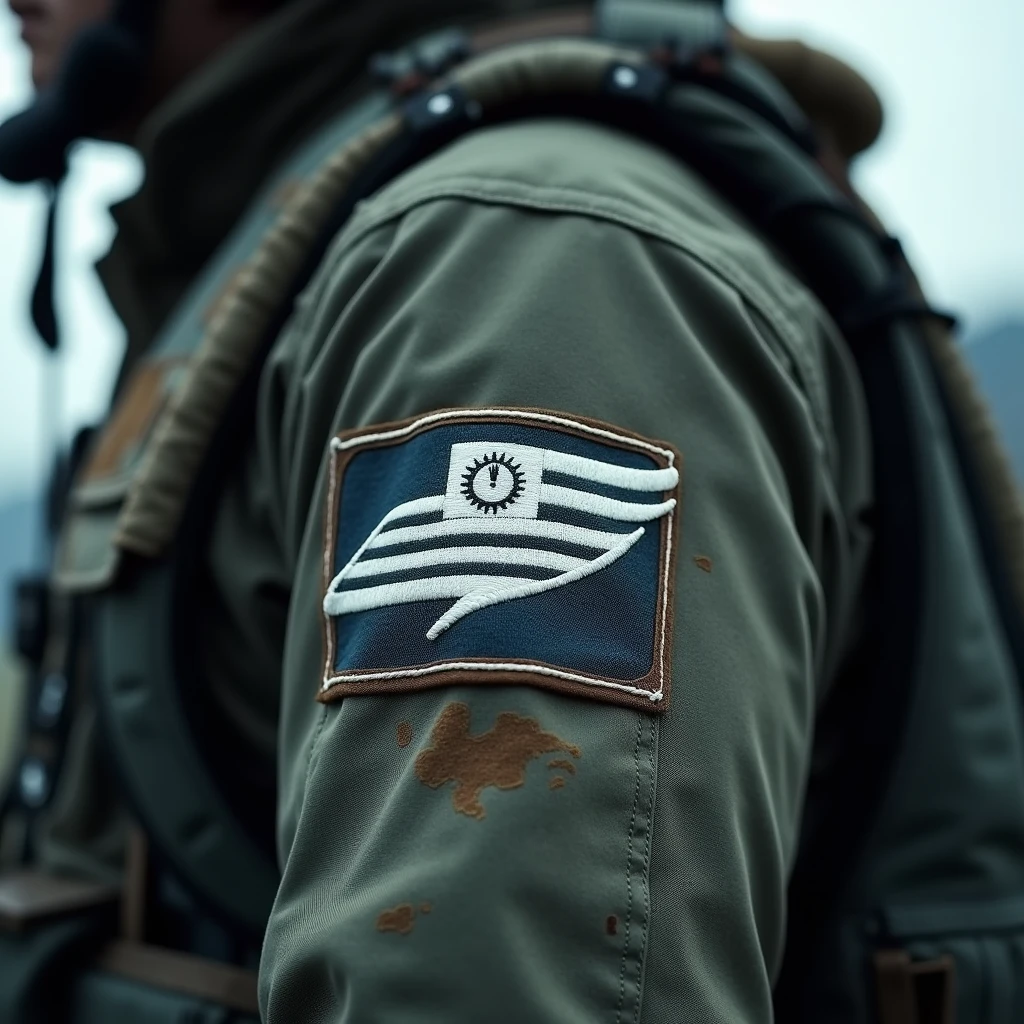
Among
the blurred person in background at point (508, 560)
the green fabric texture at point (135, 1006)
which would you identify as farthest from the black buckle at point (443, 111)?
the green fabric texture at point (135, 1006)

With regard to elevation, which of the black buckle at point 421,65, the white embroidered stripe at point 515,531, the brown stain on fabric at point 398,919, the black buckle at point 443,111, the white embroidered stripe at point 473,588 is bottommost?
the brown stain on fabric at point 398,919

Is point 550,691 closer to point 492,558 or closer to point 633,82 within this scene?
point 492,558

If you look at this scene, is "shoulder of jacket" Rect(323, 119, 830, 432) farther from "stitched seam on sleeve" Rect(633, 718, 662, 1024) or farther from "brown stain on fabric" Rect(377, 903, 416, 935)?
"brown stain on fabric" Rect(377, 903, 416, 935)

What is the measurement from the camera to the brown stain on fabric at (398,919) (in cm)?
54

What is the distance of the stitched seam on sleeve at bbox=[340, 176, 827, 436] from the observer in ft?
2.38

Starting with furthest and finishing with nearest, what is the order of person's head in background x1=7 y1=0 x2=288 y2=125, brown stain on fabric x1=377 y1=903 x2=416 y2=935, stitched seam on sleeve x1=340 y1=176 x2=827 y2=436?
person's head in background x1=7 y1=0 x2=288 y2=125 → stitched seam on sleeve x1=340 y1=176 x2=827 y2=436 → brown stain on fabric x1=377 y1=903 x2=416 y2=935

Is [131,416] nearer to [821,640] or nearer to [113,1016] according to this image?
[113,1016]

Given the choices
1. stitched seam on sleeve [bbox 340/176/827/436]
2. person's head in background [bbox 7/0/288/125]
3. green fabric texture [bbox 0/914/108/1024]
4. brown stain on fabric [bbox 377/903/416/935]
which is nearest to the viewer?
brown stain on fabric [bbox 377/903/416/935]

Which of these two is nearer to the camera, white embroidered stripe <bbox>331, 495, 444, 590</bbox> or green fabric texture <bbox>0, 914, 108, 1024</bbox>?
white embroidered stripe <bbox>331, 495, 444, 590</bbox>

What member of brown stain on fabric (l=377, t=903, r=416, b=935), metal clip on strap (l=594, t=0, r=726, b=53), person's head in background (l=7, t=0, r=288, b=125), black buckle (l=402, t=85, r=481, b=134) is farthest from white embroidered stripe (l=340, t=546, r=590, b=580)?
person's head in background (l=7, t=0, r=288, b=125)

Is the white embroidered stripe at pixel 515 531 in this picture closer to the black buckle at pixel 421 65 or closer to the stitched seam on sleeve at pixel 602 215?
the stitched seam on sleeve at pixel 602 215

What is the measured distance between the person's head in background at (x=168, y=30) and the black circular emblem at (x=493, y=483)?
2.84 feet

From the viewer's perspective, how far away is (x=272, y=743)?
0.93 m

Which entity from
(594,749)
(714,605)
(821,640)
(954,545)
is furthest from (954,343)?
(594,749)
